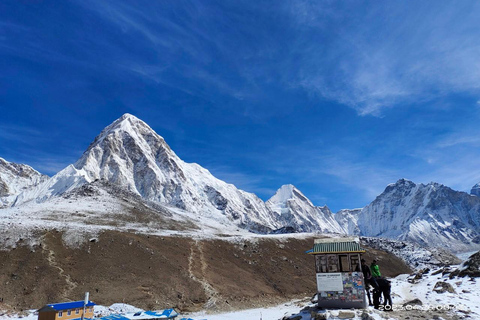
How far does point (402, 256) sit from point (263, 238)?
51054 mm

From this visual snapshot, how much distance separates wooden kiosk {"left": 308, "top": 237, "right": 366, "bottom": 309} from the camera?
81.1 ft

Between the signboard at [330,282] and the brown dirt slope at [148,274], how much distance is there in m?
26.9

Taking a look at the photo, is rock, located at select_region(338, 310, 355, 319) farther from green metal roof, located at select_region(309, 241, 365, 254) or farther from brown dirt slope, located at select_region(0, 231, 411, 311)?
brown dirt slope, located at select_region(0, 231, 411, 311)

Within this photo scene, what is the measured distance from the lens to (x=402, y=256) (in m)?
108

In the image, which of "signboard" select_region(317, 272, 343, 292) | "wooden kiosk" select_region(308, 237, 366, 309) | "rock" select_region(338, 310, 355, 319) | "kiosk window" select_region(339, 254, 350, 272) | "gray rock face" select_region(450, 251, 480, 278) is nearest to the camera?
"rock" select_region(338, 310, 355, 319)

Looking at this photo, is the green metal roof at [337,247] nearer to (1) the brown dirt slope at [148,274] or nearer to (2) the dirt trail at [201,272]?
(1) the brown dirt slope at [148,274]

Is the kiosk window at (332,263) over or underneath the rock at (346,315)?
over

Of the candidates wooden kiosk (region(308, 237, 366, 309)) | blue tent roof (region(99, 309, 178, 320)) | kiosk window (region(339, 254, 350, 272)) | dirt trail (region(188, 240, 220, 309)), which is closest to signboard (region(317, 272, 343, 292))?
wooden kiosk (region(308, 237, 366, 309))

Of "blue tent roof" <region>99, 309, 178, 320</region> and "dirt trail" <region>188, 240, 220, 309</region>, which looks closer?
"blue tent roof" <region>99, 309, 178, 320</region>

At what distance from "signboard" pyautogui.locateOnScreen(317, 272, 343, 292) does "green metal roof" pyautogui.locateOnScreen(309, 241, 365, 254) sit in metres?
1.80

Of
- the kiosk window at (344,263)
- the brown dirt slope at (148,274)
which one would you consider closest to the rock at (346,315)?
the kiosk window at (344,263)

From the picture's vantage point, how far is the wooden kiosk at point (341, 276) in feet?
81.1

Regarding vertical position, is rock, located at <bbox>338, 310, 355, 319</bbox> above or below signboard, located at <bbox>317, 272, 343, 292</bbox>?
below

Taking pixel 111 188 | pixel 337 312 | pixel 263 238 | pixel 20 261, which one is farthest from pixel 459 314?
pixel 111 188
